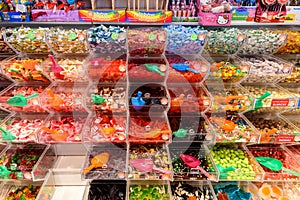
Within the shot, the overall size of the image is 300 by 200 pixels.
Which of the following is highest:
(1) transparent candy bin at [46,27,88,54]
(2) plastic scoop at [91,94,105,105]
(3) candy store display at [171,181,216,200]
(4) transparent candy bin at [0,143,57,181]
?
(1) transparent candy bin at [46,27,88,54]

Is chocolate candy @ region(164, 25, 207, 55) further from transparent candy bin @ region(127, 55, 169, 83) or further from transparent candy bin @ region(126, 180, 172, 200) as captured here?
transparent candy bin @ region(126, 180, 172, 200)

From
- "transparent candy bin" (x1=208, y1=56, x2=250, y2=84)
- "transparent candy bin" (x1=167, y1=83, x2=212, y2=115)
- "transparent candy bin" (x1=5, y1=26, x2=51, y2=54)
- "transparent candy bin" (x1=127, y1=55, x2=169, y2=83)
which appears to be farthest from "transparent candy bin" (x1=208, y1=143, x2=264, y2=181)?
"transparent candy bin" (x1=5, y1=26, x2=51, y2=54)

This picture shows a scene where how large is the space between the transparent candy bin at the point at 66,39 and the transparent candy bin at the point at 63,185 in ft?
4.13

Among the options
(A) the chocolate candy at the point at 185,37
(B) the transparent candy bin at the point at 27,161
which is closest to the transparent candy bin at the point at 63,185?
(B) the transparent candy bin at the point at 27,161

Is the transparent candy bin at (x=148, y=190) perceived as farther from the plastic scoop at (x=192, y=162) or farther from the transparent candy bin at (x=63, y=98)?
the transparent candy bin at (x=63, y=98)

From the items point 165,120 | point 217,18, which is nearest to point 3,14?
point 165,120

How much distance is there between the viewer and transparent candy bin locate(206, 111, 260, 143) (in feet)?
7.22

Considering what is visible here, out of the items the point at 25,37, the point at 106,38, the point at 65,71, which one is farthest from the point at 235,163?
the point at 25,37

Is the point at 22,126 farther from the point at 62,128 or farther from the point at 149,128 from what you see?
the point at 149,128

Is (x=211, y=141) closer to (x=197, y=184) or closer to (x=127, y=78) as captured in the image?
(x=197, y=184)

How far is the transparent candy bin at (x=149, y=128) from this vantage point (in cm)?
210

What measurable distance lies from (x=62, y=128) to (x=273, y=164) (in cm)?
190

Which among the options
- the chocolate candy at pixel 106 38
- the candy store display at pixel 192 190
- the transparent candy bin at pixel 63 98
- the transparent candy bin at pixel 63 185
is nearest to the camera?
the chocolate candy at pixel 106 38

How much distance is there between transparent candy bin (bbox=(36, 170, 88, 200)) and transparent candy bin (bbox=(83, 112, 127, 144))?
0.72m
